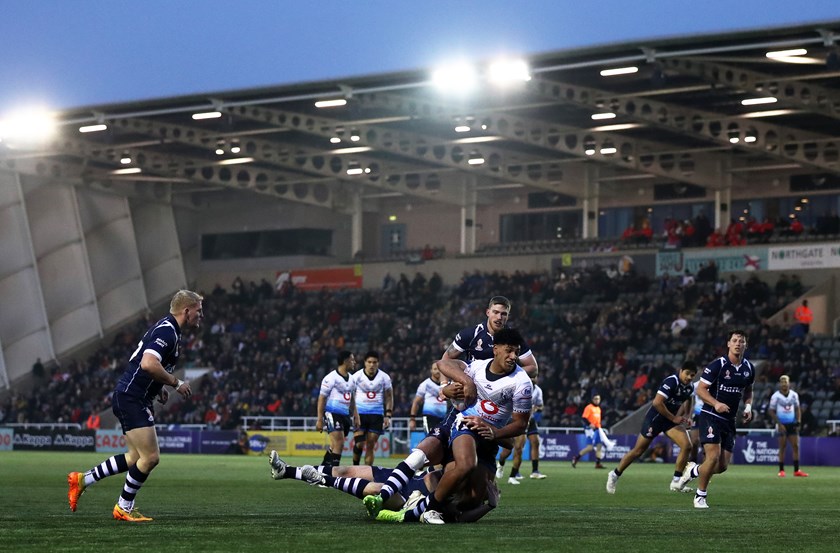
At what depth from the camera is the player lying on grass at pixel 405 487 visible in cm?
1281

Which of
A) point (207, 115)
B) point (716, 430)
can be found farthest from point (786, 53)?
point (716, 430)

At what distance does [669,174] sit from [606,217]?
18.6 ft

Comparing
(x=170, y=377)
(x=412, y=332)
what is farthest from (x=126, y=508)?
(x=412, y=332)

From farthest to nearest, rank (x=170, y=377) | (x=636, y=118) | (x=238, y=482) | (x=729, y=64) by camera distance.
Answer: (x=636, y=118), (x=729, y=64), (x=238, y=482), (x=170, y=377)

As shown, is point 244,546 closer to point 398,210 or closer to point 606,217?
point 606,217

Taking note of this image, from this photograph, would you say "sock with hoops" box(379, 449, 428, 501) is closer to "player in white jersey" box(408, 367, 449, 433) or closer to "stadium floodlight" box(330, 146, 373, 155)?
"player in white jersey" box(408, 367, 449, 433)

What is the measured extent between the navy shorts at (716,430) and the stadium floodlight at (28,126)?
34.2 metres

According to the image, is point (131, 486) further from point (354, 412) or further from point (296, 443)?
point (296, 443)

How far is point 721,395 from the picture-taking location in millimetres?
17609

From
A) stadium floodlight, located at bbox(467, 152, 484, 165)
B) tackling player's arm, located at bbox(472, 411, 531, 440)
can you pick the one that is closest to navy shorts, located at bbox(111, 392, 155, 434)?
tackling player's arm, located at bbox(472, 411, 531, 440)

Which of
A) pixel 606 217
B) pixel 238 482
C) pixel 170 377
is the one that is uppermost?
pixel 606 217

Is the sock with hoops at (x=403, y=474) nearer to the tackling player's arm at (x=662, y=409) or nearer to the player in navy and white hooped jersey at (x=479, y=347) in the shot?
the player in navy and white hooped jersey at (x=479, y=347)

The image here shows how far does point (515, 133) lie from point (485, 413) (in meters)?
37.2

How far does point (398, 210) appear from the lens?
65.1m
